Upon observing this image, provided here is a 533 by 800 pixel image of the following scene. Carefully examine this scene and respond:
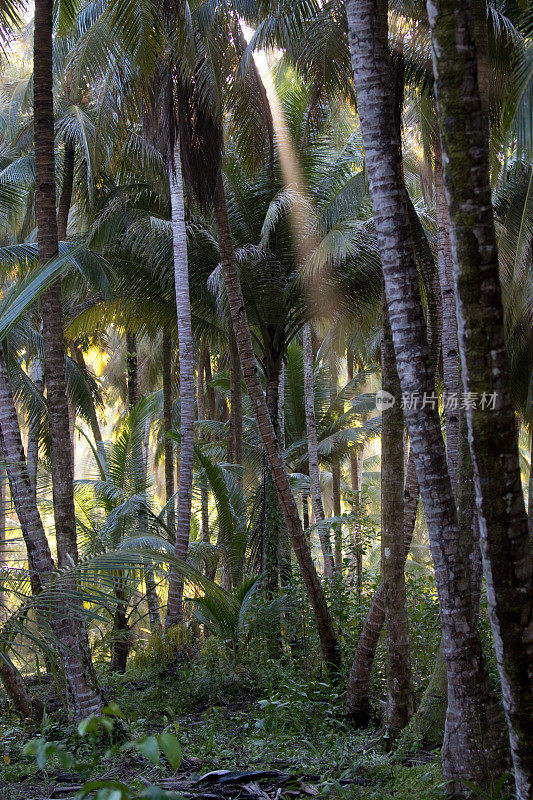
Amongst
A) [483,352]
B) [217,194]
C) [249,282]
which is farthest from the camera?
[249,282]

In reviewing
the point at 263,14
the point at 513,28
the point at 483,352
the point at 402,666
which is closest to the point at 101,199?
the point at 263,14

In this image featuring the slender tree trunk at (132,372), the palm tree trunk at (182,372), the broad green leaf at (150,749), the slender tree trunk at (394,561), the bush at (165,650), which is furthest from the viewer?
the slender tree trunk at (132,372)

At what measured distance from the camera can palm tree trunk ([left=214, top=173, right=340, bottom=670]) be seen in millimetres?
7707

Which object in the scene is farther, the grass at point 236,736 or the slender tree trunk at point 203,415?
the slender tree trunk at point 203,415

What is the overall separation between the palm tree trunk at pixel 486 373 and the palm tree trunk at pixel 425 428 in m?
0.90

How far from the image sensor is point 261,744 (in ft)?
16.4

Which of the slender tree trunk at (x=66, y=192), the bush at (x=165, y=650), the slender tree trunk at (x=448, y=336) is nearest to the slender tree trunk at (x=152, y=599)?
the bush at (x=165, y=650)

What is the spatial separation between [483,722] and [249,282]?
792cm

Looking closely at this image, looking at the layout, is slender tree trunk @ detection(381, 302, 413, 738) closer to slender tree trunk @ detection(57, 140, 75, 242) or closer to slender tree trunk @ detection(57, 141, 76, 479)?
slender tree trunk @ detection(57, 141, 76, 479)

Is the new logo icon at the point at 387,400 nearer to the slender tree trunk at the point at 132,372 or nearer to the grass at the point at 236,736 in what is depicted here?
the grass at the point at 236,736

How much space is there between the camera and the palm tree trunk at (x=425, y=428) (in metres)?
4.02

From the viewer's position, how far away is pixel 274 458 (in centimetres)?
788

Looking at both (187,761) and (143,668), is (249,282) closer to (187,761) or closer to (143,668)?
(143,668)

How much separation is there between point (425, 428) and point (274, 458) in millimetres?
3864
